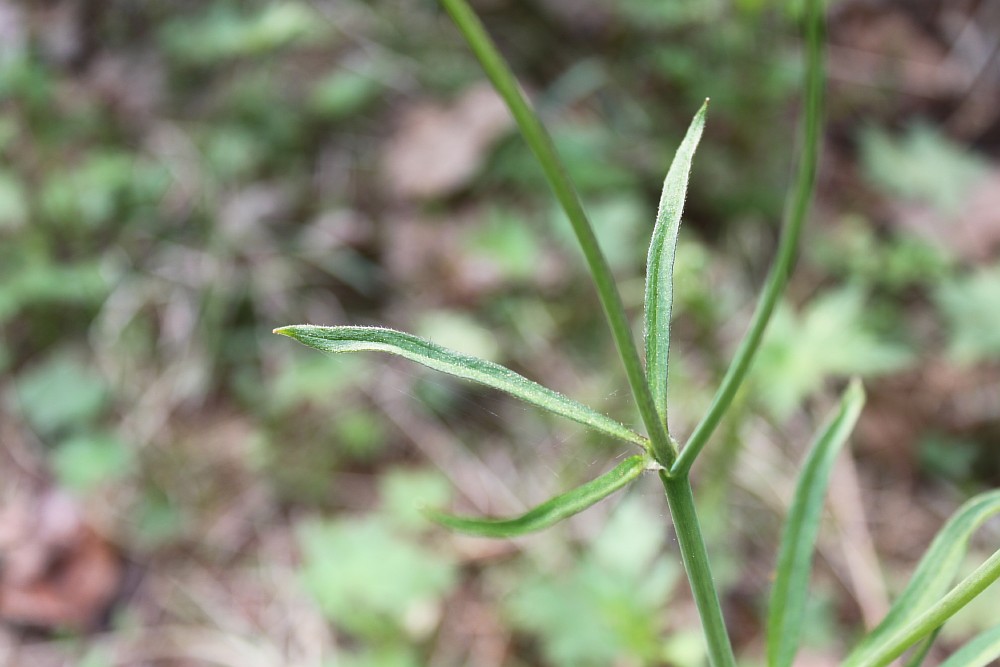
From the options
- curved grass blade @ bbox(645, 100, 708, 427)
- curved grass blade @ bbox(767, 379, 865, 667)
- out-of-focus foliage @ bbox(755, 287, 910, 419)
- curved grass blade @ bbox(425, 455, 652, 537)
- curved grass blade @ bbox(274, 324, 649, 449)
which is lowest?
out-of-focus foliage @ bbox(755, 287, 910, 419)

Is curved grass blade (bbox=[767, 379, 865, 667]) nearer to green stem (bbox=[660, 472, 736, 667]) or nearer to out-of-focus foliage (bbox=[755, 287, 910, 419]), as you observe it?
green stem (bbox=[660, 472, 736, 667])

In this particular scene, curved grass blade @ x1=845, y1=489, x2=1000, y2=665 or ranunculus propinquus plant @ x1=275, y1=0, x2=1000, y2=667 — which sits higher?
ranunculus propinquus plant @ x1=275, y1=0, x2=1000, y2=667

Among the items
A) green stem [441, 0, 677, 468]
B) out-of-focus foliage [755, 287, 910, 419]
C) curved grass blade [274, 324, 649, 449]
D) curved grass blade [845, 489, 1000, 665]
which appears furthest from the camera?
out-of-focus foliage [755, 287, 910, 419]

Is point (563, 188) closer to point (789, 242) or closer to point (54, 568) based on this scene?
point (789, 242)

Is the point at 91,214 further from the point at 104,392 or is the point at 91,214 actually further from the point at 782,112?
the point at 782,112

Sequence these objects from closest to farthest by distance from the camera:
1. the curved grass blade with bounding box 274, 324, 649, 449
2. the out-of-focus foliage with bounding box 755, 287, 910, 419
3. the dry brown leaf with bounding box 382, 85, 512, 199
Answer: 1. the curved grass blade with bounding box 274, 324, 649, 449
2. the out-of-focus foliage with bounding box 755, 287, 910, 419
3. the dry brown leaf with bounding box 382, 85, 512, 199

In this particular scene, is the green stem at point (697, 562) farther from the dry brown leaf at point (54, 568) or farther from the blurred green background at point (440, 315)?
the dry brown leaf at point (54, 568)

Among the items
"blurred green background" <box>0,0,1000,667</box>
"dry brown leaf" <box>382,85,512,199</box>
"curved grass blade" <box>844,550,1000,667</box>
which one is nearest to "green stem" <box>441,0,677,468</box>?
"curved grass blade" <box>844,550,1000,667</box>

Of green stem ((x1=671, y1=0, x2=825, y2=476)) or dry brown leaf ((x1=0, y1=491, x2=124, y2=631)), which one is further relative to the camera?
dry brown leaf ((x1=0, y1=491, x2=124, y2=631))
